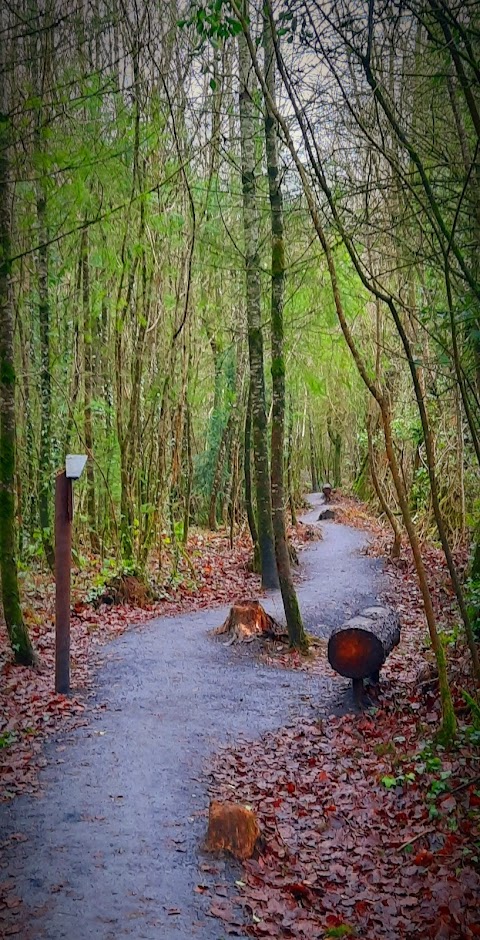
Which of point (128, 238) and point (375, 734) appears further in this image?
point (128, 238)

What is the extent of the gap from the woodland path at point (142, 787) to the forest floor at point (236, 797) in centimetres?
2

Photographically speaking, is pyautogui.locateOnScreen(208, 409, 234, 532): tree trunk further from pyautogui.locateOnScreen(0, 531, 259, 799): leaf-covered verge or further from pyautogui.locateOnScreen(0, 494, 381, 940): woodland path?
pyautogui.locateOnScreen(0, 494, 381, 940): woodland path

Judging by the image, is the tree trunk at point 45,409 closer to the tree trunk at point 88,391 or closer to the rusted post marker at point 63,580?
the tree trunk at point 88,391

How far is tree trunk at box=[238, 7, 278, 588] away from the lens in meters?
11.1

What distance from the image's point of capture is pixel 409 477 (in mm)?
16047

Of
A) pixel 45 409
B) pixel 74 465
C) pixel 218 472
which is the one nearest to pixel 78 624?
pixel 45 409

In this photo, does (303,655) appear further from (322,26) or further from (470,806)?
(322,26)

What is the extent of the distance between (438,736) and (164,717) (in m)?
2.63

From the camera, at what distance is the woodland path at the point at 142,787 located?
12.1 feet

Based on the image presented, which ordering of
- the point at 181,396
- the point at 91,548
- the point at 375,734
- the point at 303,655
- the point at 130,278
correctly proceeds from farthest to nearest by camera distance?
1. the point at 91,548
2. the point at 181,396
3. the point at 130,278
4. the point at 303,655
5. the point at 375,734

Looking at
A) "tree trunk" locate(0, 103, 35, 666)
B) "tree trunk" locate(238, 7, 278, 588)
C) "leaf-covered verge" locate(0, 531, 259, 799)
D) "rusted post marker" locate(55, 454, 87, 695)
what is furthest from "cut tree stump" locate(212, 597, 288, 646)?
"tree trunk" locate(0, 103, 35, 666)

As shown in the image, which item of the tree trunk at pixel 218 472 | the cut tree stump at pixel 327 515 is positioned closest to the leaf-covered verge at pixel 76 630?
the tree trunk at pixel 218 472

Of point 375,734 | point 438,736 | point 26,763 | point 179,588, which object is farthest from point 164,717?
point 179,588

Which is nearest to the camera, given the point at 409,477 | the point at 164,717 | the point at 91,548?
the point at 164,717
